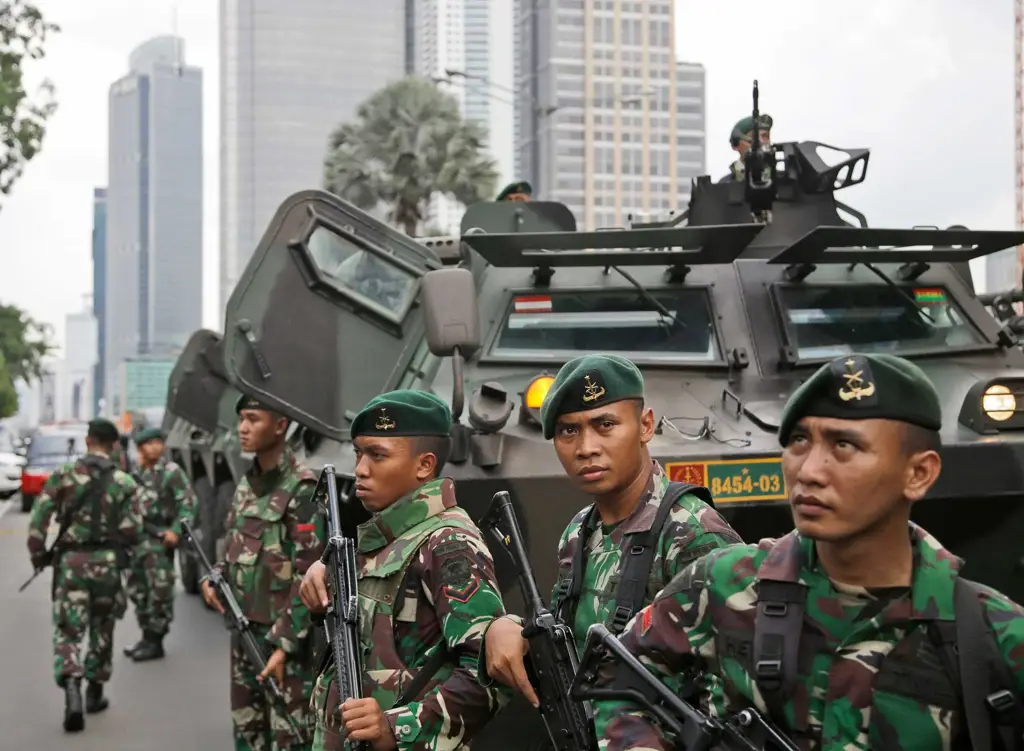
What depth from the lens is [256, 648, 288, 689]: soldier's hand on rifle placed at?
210 inches

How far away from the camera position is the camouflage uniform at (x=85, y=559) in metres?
8.27

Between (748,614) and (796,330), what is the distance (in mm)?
4460

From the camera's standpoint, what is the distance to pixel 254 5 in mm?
136625

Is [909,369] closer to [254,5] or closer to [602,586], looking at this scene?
[602,586]

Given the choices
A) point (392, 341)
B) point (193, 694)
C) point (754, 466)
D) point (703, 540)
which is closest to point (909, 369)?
point (703, 540)

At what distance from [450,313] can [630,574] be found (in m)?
2.55

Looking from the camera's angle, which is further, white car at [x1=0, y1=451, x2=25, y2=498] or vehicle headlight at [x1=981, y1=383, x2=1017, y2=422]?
white car at [x1=0, y1=451, x2=25, y2=498]

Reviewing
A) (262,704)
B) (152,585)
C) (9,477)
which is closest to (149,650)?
(152,585)

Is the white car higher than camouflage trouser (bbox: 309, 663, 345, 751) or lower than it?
lower

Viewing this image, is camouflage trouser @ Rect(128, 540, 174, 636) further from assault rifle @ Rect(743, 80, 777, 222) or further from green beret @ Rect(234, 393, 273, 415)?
assault rifle @ Rect(743, 80, 777, 222)

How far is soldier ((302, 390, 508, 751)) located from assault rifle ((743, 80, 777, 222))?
164 inches

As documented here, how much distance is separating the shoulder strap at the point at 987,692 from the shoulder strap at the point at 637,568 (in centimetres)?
107

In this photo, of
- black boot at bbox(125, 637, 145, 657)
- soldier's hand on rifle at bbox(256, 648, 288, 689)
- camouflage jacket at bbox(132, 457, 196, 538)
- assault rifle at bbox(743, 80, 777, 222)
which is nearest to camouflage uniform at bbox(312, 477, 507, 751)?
soldier's hand on rifle at bbox(256, 648, 288, 689)

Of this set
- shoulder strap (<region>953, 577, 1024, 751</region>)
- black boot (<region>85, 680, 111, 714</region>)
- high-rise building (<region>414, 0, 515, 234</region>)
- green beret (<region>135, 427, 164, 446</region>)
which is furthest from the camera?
high-rise building (<region>414, 0, 515, 234</region>)
